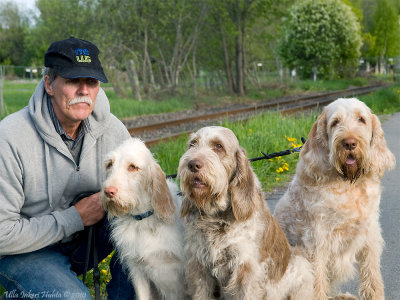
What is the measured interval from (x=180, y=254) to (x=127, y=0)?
17686 mm

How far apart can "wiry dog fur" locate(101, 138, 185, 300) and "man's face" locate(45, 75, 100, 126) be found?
470 millimetres

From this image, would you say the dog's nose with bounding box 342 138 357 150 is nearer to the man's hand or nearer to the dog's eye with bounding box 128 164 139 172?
the dog's eye with bounding box 128 164 139 172

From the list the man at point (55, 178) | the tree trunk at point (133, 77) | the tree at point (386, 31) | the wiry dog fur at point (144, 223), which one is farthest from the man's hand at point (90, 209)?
the tree at point (386, 31)

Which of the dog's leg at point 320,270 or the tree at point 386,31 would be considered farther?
the tree at point 386,31

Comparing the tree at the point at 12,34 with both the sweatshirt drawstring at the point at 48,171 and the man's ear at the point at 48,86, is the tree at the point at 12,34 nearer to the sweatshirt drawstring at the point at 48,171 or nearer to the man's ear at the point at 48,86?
the man's ear at the point at 48,86

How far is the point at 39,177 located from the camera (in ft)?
11.9

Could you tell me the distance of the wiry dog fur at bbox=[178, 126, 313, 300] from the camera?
129 inches

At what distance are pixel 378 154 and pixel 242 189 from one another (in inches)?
46.4

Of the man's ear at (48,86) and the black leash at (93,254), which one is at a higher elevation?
the man's ear at (48,86)

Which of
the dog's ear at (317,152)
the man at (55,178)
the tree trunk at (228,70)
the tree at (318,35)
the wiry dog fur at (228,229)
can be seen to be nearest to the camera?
the wiry dog fur at (228,229)

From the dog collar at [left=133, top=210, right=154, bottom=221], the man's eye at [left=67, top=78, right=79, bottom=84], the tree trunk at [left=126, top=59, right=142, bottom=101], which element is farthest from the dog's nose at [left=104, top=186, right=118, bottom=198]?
the tree trunk at [left=126, top=59, right=142, bottom=101]

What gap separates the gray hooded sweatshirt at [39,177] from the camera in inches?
134

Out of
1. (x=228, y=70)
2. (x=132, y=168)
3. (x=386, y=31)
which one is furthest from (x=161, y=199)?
(x=386, y=31)

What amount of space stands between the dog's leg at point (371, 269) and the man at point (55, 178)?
1.99 m
